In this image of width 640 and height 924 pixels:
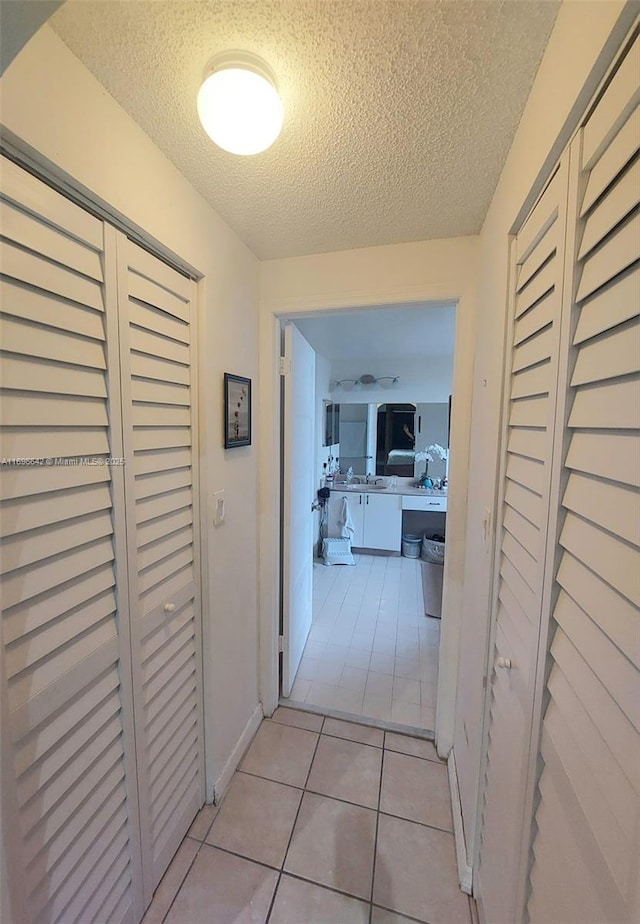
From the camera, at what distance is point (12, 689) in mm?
679

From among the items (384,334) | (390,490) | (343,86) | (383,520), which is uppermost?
(384,334)

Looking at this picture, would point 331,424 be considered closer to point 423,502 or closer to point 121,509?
point 423,502

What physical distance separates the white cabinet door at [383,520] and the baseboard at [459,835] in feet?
8.07

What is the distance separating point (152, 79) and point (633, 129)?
963 millimetres

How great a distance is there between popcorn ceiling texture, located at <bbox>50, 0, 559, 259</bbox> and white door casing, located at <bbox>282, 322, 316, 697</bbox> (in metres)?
0.78

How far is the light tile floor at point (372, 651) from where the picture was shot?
1940mm

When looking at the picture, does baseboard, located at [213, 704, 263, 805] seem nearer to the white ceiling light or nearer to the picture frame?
the picture frame

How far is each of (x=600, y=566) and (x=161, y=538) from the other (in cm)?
109

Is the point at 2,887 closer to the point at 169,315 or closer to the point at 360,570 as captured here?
the point at 169,315

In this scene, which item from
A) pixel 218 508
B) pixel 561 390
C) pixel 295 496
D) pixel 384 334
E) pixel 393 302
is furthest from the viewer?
pixel 384 334

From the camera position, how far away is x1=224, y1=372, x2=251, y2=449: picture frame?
137 cm

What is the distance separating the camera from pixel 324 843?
1.29 metres


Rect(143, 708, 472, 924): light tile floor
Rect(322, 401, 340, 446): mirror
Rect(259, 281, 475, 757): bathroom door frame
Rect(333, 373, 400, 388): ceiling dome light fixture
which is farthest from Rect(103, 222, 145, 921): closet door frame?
Rect(333, 373, 400, 388): ceiling dome light fixture

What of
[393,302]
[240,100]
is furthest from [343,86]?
[393,302]
